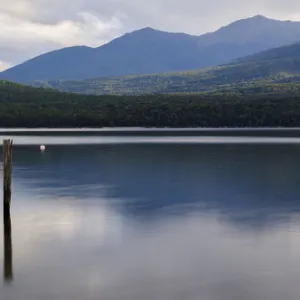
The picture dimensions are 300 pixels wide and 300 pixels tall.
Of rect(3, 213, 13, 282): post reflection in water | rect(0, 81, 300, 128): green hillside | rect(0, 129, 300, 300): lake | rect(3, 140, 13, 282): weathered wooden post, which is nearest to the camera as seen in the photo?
rect(0, 129, 300, 300): lake

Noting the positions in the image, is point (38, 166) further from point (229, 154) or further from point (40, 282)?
point (40, 282)

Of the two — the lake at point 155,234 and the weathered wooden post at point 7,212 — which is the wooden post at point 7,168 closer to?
the weathered wooden post at point 7,212

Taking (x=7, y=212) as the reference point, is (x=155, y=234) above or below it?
below

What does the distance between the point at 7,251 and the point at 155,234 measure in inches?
286

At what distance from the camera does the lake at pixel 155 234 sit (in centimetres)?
1997

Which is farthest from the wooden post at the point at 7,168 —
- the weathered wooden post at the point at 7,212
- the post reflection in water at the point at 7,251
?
the post reflection in water at the point at 7,251

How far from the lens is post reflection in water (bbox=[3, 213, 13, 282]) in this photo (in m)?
21.4

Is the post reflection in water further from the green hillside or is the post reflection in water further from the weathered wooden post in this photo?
the green hillside

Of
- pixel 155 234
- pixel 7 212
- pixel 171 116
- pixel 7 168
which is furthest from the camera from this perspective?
pixel 171 116

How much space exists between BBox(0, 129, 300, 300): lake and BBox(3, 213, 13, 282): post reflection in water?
0.89ft

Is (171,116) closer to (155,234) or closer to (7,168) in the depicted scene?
(7,168)

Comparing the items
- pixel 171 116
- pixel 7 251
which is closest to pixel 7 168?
pixel 7 251

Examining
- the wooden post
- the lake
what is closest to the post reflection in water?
the lake

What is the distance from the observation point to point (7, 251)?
25.2 meters
